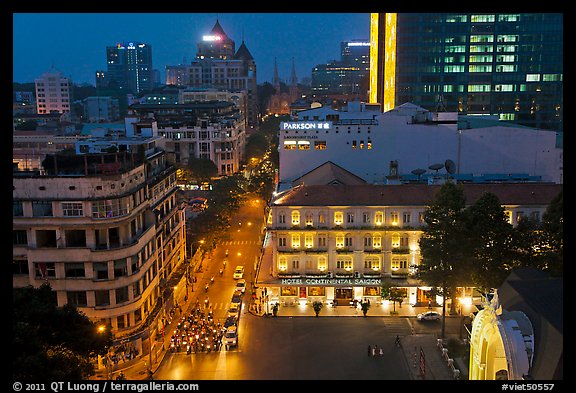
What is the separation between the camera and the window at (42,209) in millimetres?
33250

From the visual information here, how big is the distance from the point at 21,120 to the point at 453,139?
99696mm

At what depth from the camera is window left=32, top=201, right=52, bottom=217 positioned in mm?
33250

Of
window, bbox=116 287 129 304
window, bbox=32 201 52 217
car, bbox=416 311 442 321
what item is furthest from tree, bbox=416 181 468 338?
window, bbox=32 201 52 217

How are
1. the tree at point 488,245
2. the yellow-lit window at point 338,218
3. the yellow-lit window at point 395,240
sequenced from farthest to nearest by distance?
1. the yellow-lit window at point 338,218
2. the yellow-lit window at point 395,240
3. the tree at point 488,245

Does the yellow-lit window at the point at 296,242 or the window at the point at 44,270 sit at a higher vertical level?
the window at the point at 44,270

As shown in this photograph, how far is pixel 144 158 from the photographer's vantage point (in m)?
40.6

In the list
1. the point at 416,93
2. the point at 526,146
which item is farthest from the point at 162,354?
the point at 416,93

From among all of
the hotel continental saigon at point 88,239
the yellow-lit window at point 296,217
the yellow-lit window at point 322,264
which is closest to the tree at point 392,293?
the yellow-lit window at point 322,264

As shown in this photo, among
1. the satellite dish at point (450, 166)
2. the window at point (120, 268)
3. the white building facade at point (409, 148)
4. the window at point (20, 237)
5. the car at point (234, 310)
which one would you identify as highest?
the white building facade at point (409, 148)

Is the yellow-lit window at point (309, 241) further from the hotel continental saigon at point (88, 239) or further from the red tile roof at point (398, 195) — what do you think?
the hotel continental saigon at point (88, 239)

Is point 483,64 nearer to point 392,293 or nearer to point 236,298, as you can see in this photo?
point 392,293

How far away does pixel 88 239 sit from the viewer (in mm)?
33500

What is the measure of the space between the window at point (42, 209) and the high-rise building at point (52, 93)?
143 meters

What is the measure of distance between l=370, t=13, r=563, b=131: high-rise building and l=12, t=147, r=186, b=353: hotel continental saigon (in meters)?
72.2
